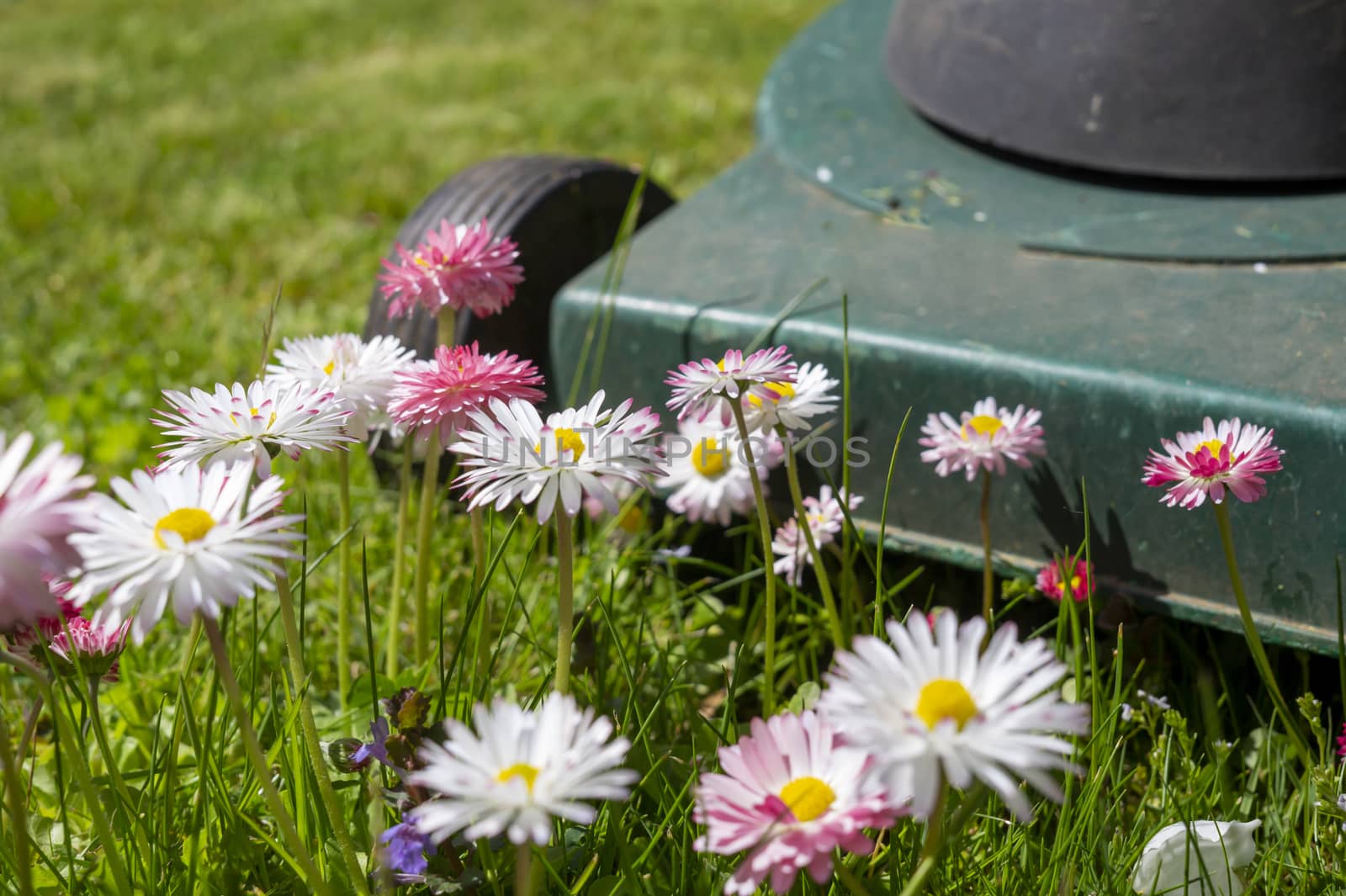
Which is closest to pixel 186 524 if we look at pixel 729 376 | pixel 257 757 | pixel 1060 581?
pixel 257 757

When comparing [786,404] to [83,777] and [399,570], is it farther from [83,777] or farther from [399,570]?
[83,777]

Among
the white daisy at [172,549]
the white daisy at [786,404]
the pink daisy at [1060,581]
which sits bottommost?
the pink daisy at [1060,581]

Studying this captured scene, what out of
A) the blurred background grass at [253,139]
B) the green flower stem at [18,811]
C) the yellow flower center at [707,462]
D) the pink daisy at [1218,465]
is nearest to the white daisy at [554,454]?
the green flower stem at [18,811]

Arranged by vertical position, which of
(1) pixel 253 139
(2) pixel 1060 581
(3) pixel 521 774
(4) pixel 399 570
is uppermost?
(3) pixel 521 774

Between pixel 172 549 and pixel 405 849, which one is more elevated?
pixel 172 549

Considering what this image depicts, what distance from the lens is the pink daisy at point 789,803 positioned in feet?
2.30

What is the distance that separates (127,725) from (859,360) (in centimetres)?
91

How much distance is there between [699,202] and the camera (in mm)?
1862

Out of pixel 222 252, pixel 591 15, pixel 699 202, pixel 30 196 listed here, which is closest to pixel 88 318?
pixel 222 252

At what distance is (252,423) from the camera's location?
93 centimetres

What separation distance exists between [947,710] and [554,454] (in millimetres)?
328

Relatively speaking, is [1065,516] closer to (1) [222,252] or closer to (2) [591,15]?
(1) [222,252]

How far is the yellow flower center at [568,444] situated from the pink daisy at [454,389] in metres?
0.10

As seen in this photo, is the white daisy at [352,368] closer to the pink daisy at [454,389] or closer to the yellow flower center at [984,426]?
the pink daisy at [454,389]
